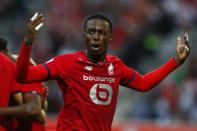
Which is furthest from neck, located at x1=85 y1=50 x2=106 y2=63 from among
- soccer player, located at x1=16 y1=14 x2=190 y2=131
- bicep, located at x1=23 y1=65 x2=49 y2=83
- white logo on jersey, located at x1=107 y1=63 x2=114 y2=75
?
bicep, located at x1=23 y1=65 x2=49 y2=83

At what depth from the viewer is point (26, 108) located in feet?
14.5

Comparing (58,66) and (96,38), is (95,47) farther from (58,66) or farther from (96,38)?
(58,66)

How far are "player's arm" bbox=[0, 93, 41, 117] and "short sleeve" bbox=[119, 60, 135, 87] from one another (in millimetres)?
935

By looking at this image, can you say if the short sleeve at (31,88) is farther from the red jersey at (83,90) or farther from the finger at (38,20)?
the finger at (38,20)

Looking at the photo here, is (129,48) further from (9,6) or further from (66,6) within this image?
(9,6)

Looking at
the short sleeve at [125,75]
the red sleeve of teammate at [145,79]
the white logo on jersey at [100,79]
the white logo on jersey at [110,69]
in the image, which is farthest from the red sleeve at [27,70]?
the red sleeve of teammate at [145,79]

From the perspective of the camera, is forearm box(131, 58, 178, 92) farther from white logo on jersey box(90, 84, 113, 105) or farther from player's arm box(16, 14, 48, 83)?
player's arm box(16, 14, 48, 83)

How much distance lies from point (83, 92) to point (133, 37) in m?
7.85

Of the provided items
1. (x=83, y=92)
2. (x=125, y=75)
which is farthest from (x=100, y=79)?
(x=125, y=75)

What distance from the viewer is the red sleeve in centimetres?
382

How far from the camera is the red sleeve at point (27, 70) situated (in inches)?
150

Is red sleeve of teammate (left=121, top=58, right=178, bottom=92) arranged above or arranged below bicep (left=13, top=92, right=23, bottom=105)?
above

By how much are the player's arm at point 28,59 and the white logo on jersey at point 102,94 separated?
2.00 ft

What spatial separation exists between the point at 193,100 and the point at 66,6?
5.44m
